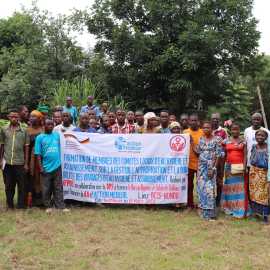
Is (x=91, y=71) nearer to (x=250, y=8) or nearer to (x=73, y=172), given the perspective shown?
(x=250, y=8)

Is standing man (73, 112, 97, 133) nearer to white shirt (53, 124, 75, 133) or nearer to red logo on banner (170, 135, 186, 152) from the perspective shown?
white shirt (53, 124, 75, 133)

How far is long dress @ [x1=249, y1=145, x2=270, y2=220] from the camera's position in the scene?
23.9 ft

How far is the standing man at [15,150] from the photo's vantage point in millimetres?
7578

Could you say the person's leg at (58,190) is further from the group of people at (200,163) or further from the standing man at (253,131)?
the standing man at (253,131)

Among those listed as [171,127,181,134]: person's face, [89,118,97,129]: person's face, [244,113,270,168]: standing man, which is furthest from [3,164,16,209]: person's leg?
[244,113,270,168]: standing man

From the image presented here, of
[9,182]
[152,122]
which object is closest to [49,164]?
[9,182]

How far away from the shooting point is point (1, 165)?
769 cm

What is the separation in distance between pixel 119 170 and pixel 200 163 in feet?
4.96

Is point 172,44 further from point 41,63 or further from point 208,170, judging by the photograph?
point 208,170

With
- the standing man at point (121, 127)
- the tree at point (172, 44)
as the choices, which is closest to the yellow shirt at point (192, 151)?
the standing man at point (121, 127)

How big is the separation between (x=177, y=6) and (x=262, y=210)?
15.1 metres

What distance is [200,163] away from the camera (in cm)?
744

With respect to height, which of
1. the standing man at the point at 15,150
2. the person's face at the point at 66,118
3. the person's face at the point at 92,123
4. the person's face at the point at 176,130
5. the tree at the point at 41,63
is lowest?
the standing man at the point at 15,150

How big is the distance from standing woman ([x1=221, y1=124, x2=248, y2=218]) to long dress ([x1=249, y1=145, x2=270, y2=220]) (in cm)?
18
